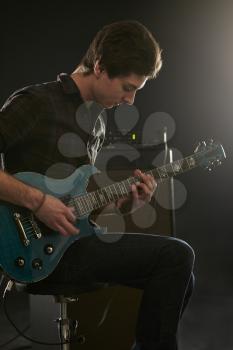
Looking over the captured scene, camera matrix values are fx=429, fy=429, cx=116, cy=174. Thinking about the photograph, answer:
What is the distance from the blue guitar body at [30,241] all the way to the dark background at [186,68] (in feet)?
6.35

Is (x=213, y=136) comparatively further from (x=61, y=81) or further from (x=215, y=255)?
(x=61, y=81)

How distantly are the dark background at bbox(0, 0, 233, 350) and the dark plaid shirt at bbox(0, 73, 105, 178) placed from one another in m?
1.73

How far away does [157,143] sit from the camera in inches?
84.5

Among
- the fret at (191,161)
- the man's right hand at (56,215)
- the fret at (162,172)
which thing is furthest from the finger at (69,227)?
the fret at (191,161)

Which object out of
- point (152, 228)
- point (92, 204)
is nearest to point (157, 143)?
point (152, 228)

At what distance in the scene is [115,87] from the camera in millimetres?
1420

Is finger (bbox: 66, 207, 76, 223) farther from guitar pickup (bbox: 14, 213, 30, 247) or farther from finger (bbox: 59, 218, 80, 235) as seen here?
guitar pickup (bbox: 14, 213, 30, 247)

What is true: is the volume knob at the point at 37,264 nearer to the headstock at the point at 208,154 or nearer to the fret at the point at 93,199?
the fret at the point at 93,199

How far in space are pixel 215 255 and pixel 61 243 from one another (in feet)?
6.85

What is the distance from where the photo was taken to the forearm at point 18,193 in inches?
45.6

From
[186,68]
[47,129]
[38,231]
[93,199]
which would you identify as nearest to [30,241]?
[38,231]

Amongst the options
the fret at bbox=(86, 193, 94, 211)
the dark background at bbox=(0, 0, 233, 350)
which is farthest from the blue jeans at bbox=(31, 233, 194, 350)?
the dark background at bbox=(0, 0, 233, 350)

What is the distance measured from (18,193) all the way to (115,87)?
1.64ft

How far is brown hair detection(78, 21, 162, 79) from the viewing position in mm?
1400
